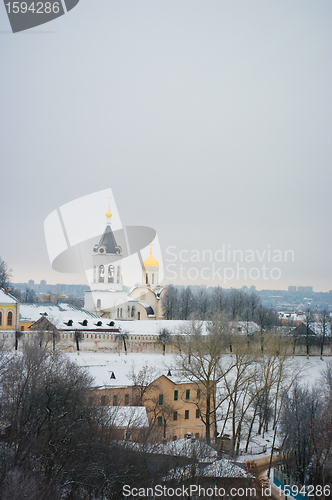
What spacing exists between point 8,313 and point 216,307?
34.3 metres

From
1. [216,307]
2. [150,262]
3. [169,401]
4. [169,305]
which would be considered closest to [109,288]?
[169,305]

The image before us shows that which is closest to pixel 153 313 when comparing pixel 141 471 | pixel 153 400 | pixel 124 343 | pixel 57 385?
pixel 124 343

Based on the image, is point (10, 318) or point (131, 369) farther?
point (10, 318)

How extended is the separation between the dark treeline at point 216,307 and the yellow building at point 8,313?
72.3ft

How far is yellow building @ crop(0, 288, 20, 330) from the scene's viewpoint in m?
36.4

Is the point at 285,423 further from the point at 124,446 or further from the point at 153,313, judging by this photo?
the point at 153,313

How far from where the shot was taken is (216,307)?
2591 inches

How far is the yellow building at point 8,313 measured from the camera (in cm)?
3638

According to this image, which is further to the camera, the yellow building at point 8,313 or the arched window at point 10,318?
the arched window at point 10,318

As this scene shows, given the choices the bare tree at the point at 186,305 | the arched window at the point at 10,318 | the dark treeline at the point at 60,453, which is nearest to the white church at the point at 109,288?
the bare tree at the point at 186,305

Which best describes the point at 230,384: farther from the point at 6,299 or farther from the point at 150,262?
the point at 150,262

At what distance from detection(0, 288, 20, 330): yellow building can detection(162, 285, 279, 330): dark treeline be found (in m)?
22.0

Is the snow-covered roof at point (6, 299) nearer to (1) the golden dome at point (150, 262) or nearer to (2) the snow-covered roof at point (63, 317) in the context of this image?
(2) the snow-covered roof at point (63, 317)

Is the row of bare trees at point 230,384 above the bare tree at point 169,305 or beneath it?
beneath
